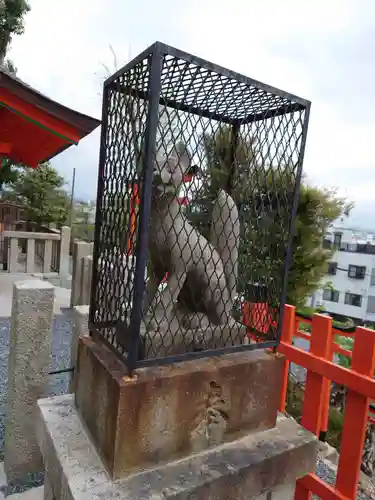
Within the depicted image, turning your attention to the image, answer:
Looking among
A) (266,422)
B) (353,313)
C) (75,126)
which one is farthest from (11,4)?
(353,313)

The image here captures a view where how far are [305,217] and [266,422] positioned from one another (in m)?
2.87

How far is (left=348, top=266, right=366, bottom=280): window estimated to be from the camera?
1870 cm

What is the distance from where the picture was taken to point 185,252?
1.24 metres

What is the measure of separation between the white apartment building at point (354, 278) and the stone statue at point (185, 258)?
728 inches

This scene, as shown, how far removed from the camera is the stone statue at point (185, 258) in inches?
46.0

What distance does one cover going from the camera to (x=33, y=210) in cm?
943

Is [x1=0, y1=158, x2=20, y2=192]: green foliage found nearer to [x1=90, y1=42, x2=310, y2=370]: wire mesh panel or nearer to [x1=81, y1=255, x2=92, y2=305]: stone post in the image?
[x1=81, y1=255, x2=92, y2=305]: stone post

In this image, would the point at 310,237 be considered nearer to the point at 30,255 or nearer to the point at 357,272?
the point at 30,255

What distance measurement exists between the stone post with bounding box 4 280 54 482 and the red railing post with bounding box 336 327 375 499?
150cm

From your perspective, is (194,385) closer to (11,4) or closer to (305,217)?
(305,217)

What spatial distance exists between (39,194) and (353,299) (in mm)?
17463

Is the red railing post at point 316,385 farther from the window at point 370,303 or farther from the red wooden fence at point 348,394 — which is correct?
the window at point 370,303

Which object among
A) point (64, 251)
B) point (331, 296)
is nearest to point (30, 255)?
point (64, 251)

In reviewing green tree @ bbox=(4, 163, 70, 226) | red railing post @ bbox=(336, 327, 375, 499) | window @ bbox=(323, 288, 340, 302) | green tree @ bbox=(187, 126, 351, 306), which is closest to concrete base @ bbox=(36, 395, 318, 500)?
red railing post @ bbox=(336, 327, 375, 499)
